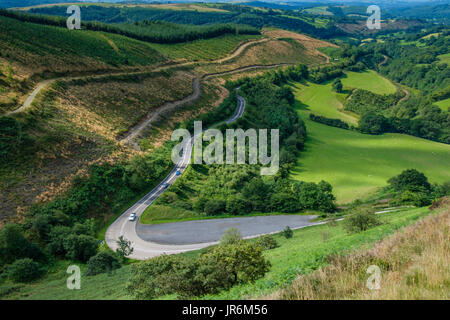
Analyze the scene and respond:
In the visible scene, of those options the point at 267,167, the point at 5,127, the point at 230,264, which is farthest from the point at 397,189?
the point at 5,127

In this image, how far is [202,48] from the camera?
512ft

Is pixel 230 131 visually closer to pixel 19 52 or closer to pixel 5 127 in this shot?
pixel 5 127

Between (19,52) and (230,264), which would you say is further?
(19,52)

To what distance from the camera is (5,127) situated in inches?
2120

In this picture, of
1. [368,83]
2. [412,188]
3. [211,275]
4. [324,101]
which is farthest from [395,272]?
[368,83]

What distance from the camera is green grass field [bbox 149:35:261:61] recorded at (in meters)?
140

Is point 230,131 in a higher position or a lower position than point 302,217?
higher

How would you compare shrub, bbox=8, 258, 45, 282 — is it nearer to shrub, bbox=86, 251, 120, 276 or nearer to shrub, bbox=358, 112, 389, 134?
shrub, bbox=86, 251, 120, 276

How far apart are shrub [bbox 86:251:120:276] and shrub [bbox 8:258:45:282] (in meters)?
5.76

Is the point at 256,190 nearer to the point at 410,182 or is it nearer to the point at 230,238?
the point at 230,238

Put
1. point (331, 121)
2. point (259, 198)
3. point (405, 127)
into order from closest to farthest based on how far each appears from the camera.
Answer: point (259, 198) → point (405, 127) → point (331, 121)

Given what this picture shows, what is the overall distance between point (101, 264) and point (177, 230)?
1497 centimetres

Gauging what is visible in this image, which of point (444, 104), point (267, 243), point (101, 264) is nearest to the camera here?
point (101, 264)

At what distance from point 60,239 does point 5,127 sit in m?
27.9
